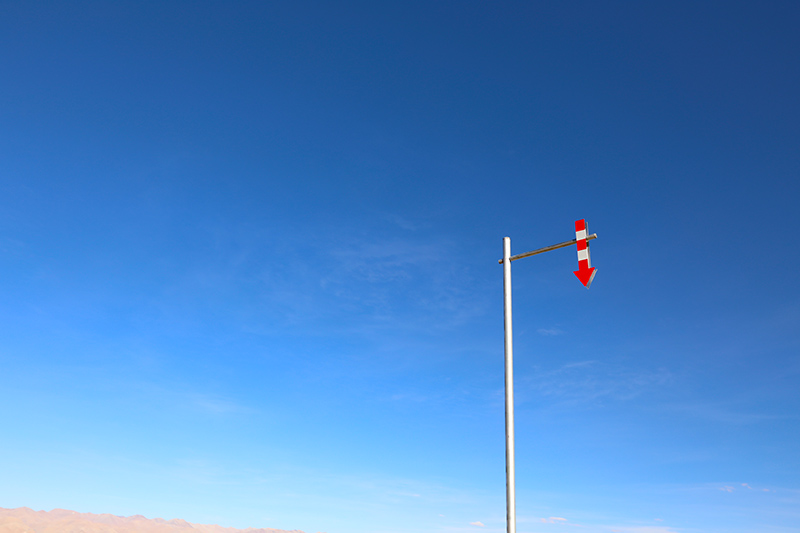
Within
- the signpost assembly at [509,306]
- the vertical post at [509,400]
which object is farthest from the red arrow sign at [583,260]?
the vertical post at [509,400]

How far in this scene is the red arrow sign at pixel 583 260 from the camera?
1752 cm

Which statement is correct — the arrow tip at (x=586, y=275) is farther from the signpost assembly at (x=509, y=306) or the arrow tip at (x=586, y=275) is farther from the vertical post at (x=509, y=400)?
the vertical post at (x=509, y=400)

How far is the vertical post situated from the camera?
16281 millimetres

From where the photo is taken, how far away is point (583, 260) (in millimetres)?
17781

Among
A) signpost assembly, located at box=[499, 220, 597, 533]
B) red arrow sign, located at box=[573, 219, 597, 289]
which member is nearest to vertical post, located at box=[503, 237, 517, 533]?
signpost assembly, located at box=[499, 220, 597, 533]

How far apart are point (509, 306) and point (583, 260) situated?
9.02 feet

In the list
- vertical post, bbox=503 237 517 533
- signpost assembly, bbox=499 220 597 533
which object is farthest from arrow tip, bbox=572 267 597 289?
vertical post, bbox=503 237 517 533

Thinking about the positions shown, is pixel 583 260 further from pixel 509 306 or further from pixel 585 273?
pixel 509 306

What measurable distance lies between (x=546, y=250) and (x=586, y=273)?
152 cm

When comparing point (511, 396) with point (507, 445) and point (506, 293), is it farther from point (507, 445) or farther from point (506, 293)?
point (506, 293)

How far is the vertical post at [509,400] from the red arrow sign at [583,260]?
229 cm

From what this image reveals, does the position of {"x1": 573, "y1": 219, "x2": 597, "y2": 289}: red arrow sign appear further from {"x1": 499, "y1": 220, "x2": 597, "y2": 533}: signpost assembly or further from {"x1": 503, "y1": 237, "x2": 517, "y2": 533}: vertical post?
{"x1": 503, "y1": 237, "x2": 517, "y2": 533}: vertical post

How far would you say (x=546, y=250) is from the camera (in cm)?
1852

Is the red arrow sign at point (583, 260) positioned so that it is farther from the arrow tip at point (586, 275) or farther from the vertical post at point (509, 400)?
the vertical post at point (509, 400)
